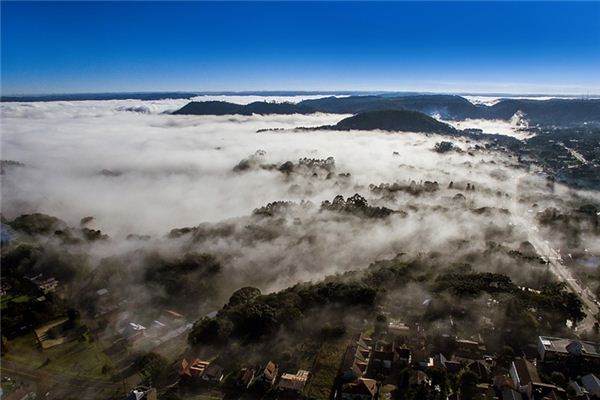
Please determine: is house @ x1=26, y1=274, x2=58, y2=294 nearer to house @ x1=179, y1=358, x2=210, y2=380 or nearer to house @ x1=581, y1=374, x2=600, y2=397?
house @ x1=179, y1=358, x2=210, y2=380

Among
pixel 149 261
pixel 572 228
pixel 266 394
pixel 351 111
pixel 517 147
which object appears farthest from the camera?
pixel 351 111

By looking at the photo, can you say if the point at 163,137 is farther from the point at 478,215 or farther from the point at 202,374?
the point at 202,374

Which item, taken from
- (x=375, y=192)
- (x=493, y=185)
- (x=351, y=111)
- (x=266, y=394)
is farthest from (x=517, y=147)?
(x=266, y=394)

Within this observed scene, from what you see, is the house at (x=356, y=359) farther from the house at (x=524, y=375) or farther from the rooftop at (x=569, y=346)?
the rooftop at (x=569, y=346)

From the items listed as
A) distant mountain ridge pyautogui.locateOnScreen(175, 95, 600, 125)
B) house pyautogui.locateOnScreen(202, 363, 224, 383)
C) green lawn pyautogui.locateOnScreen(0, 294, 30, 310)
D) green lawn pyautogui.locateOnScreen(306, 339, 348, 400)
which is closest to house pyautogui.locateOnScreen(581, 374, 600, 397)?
green lawn pyautogui.locateOnScreen(306, 339, 348, 400)

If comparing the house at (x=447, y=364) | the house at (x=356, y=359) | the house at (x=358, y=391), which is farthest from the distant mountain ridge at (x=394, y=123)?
the house at (x=358, y=391)
